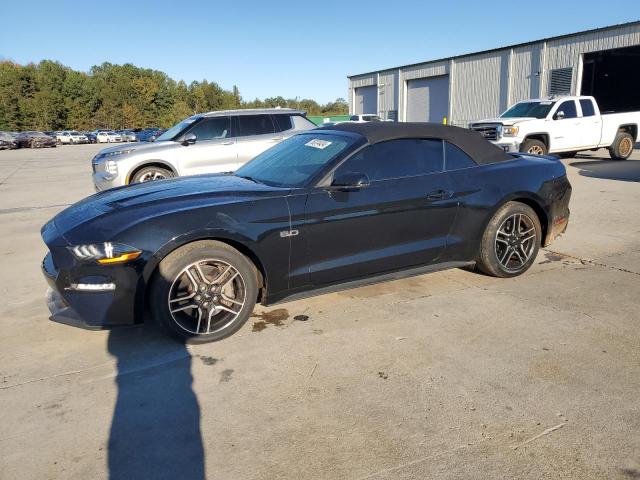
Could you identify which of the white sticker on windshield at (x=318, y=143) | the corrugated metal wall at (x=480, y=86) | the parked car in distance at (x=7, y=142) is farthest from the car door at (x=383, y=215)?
the parked car in distance at (x=7, y=142)

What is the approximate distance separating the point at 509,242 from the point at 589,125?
11827 mm

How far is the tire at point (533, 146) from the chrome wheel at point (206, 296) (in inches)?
454

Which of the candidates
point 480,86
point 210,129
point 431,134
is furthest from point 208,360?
point 480,86

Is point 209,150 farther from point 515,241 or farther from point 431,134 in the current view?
point 515,241

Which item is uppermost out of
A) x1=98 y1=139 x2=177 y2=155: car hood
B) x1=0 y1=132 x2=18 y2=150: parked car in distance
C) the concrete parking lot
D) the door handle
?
x1=0 y1=132 x2=18 y2=150: parked car in distance

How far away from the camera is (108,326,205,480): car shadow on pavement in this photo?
7.77 feet

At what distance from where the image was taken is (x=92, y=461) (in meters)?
2.41

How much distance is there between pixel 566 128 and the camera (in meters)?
13.8

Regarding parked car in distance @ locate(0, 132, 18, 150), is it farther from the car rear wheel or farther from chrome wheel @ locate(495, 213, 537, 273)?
chrome wheel @ locate(495, 213, 537, 273)

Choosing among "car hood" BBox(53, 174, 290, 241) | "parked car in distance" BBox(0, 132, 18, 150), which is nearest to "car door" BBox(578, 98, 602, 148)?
"car hood" BBox(53, 174, 290, 241)

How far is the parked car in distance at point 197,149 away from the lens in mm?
8906

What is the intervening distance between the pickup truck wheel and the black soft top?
918cm

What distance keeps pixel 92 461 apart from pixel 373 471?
1351 millimetres

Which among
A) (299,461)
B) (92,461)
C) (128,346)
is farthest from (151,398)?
(299,461)
